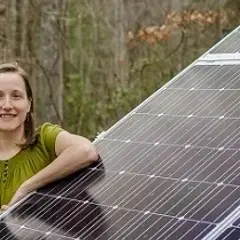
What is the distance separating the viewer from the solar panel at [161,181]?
9.53ft

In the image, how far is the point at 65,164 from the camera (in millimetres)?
3650

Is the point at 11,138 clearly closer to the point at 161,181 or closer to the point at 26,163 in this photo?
the point at 26,163

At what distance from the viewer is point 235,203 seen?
2.83 metres

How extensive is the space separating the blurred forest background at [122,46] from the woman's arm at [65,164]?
5586 mm

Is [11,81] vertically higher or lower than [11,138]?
higher

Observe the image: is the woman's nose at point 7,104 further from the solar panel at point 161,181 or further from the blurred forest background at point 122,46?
the blurred forest background at point 122,46

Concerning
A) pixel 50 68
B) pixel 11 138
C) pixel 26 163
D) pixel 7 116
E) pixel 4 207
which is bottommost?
pixel 50 68

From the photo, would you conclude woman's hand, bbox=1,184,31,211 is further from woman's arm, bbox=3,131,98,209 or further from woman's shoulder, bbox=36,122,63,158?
woman's shoulder, bbox=36,122,63,158

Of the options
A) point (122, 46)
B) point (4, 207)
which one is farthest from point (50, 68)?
→ point (4, 207)

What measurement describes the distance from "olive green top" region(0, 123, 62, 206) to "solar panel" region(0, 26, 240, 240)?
0.75ft

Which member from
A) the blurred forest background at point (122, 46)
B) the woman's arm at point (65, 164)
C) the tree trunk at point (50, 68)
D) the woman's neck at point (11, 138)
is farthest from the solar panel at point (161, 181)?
the blurred forest background at point (122, 46)

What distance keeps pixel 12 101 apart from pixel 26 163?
1.00ft

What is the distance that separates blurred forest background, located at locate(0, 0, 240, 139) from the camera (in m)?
10.0

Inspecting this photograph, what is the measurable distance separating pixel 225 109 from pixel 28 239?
1.04 m
